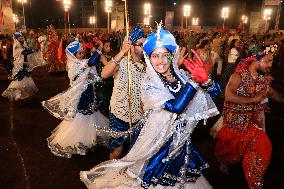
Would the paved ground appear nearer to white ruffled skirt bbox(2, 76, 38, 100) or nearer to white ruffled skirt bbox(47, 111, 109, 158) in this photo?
white ruffled skirt bbox(47, 111, 109, 158)

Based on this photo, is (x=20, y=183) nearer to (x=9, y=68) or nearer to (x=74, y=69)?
(x=74, y=69)

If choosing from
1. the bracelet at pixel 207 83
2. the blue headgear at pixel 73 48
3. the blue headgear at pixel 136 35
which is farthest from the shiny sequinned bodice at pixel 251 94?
the blue headgear at pixel 73 48

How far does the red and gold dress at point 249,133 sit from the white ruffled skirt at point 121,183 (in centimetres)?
126

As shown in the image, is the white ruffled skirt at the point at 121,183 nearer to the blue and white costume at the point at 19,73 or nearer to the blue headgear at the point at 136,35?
the blue headgear at the point at 136,35

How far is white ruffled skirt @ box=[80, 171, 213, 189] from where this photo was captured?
3.05 meters

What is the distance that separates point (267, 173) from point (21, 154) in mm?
4356

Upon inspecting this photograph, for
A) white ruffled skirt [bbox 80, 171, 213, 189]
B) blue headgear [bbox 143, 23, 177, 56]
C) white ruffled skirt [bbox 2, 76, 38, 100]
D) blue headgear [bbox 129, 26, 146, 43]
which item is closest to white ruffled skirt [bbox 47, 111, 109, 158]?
blue headgear [bbox 129, 26, 146, 43]

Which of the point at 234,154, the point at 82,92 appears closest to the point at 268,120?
the point at 234,154

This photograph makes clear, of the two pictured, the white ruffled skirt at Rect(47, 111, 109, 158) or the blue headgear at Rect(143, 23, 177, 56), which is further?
the white ruffled skirt at Rect(47, 111, 109, 158)

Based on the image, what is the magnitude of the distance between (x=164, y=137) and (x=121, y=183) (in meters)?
0.67

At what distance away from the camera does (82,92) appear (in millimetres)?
6129

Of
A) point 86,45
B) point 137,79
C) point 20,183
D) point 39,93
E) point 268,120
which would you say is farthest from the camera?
point 39,93

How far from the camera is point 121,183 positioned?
318cm

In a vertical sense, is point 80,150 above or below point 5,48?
below
